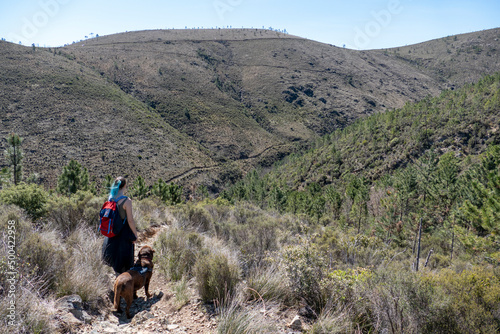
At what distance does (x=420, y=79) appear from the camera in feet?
419

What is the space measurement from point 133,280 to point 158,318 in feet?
1.80

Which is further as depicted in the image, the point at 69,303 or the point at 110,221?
the point at 110,221

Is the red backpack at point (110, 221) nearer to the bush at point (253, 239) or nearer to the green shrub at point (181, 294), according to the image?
the green shrub at point (181, 294)

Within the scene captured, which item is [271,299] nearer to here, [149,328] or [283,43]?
[149,328]

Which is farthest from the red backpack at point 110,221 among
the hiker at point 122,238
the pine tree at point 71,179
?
the pine tree at point 71,179

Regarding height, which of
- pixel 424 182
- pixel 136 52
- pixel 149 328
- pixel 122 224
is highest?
pixel 136 52

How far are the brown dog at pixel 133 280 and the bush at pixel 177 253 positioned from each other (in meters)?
0.50

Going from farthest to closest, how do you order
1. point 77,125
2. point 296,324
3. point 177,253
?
point 77,125 → point 177,253 → point 296,324

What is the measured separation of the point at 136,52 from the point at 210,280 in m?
118

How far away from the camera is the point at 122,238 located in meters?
3.71

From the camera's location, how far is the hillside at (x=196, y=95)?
2095 inches

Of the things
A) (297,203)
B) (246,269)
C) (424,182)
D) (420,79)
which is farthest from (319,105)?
(246,269)

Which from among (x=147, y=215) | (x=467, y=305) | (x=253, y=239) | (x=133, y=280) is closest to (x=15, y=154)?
(x=147, y=215)

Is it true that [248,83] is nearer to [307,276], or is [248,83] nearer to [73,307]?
[307,276]
